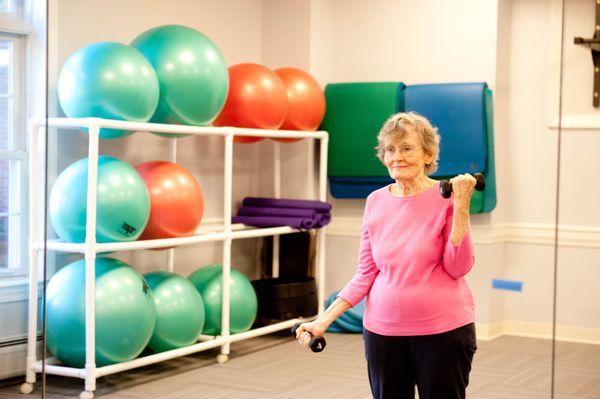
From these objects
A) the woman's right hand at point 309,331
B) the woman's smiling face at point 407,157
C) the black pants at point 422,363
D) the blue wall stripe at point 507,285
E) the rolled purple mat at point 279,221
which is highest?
the woman's smiling face at point 407,157

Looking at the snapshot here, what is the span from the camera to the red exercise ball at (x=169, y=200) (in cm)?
393

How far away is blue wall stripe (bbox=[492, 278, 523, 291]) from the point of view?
4.21 meters

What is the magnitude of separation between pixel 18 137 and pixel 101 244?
130 cm

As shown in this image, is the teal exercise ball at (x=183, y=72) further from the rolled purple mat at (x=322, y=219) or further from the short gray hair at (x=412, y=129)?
the short gray hair at (x=412, y=129)

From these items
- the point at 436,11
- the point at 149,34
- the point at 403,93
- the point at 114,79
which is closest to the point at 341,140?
the point at 403,93

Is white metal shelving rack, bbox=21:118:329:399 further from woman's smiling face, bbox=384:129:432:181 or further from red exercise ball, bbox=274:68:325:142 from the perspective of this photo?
woman's smiling face, bbox=384:129:432:181

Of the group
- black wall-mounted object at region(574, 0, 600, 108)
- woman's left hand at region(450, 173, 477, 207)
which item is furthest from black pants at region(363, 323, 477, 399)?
black wall-mounted object at region(574, 0, 600, 108)

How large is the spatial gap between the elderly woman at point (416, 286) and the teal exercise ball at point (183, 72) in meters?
1.89

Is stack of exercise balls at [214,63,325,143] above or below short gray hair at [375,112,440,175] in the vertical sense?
above

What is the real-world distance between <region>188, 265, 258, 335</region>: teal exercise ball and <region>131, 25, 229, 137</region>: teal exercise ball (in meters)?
0.80

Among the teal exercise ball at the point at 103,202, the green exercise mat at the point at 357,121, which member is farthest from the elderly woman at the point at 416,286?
the green exercise mat at the point at 357,121

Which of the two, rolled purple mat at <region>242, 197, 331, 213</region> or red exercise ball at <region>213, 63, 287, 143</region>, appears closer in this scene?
red exercise ball at <region>213, 63, 287, 143</region>

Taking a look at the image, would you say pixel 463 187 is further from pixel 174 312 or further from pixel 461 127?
pixel 461 127

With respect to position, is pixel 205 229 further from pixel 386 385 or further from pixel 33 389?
pixel 386 385
